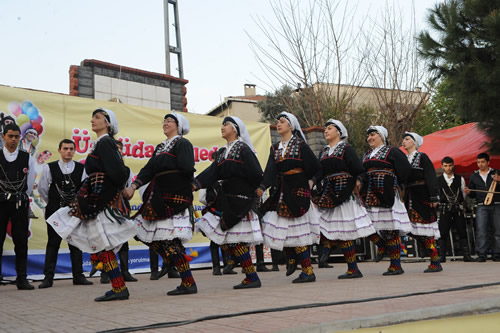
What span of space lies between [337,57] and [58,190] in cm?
1064

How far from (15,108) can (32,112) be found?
259 millimetres

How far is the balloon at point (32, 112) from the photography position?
7930mm

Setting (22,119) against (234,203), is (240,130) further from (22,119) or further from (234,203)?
(22,119)

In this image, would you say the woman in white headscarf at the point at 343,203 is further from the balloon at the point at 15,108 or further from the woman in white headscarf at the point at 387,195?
the balloon at the point at 15,108

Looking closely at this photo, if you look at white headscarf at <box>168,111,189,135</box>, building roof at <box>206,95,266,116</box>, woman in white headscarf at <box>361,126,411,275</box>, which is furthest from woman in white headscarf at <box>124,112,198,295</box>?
building roof at <box>206,95,266,116</box>

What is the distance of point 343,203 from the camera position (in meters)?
6.30

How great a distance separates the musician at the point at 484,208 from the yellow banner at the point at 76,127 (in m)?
4.71

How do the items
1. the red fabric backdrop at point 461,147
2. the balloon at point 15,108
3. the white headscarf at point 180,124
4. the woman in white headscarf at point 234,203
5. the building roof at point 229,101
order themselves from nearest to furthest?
the white headscarf at point 180,124 → the woman in white headscarf at point 234,203 → the balloon at point 15,108 → the red fabric backdrop at point 461,147 → the building roof at point 229,101

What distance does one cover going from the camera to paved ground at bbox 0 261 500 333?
3.11 m

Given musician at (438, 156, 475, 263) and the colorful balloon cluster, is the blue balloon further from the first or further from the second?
musician at (438, 156, 475, 263)

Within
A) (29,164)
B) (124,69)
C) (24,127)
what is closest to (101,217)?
(29,164)

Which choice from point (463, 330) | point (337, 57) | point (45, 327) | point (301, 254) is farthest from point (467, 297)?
point (337, 57)

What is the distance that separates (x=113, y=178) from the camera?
179 inches

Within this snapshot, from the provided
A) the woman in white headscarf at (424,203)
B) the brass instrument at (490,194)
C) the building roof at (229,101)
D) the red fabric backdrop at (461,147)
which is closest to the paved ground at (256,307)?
the woman in white headscarf at (424,203)
